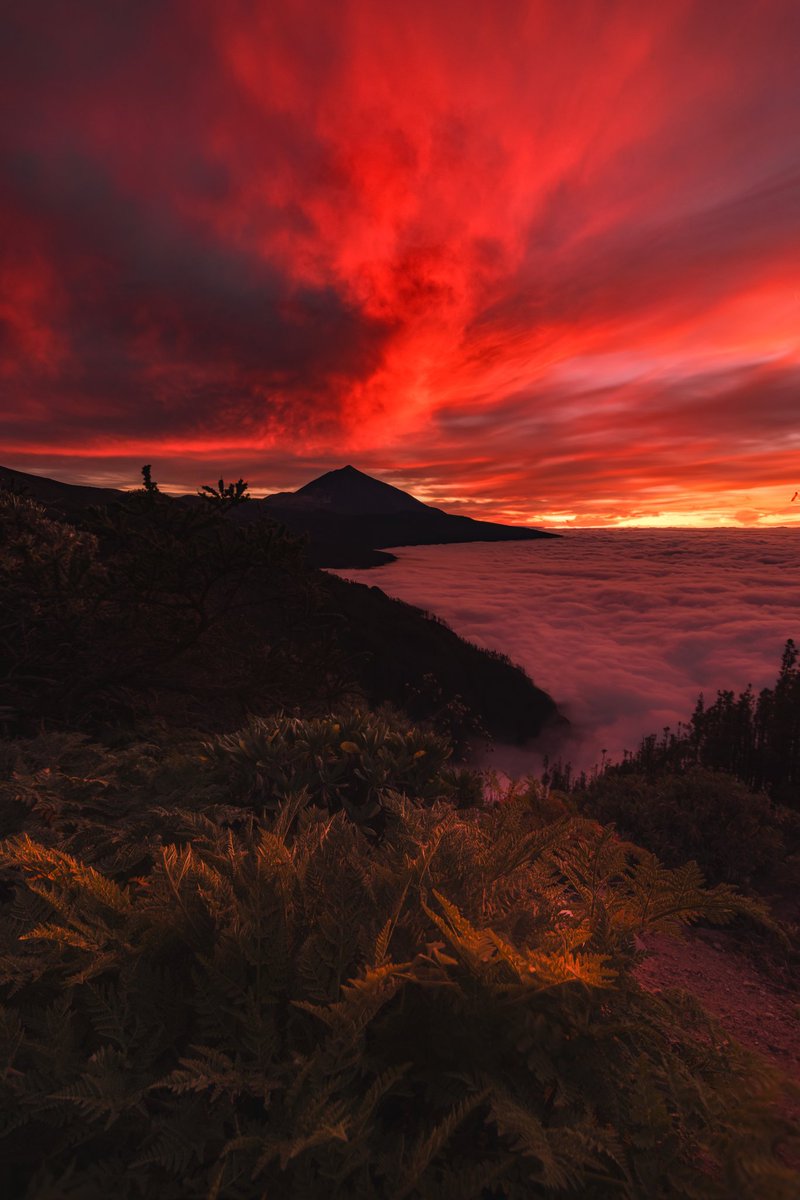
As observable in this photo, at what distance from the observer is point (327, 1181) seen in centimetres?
128

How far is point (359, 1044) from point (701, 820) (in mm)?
6203

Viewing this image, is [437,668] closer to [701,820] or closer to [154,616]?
[154,616]

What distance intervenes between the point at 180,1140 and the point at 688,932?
4.51 metres

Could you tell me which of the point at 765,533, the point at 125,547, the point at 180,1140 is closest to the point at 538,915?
the point at 180,1140

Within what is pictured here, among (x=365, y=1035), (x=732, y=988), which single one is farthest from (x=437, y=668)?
(x=365, y=1035)

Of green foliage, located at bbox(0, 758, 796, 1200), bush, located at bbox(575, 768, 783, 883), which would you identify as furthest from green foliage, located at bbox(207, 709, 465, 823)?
bush, located at bbox(575, 768, 783, 883)

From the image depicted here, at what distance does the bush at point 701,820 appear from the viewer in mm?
5887

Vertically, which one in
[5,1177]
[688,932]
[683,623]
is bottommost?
[683,623]

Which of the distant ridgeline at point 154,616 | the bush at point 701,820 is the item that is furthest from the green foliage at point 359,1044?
the distant ridgeline at point 154,616

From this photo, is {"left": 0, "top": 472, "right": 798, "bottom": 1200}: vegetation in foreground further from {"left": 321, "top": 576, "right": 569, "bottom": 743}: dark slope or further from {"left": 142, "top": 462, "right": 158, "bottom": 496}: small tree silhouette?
{"left": 321, "top": 576, "right": 569, "bottom": 743}: dark slope

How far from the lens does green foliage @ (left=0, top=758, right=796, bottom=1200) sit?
128 centimetres

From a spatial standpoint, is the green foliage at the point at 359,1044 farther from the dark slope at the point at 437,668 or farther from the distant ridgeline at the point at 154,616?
the dark slope at the point at 437,668

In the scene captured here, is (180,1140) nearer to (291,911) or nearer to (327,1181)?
(327,1181)

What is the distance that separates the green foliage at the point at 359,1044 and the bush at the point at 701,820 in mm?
4460
